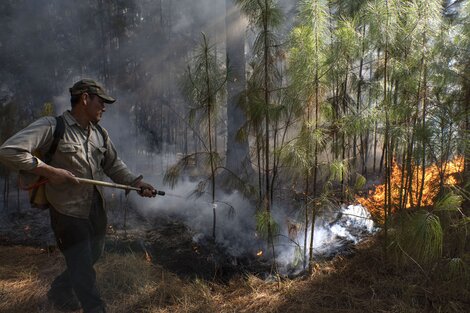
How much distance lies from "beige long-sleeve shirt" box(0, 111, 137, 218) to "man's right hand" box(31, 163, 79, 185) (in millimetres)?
39

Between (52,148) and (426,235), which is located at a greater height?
(52,148)

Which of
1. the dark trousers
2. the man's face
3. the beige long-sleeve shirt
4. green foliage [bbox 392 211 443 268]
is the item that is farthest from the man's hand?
green foliage [bbox 392 211 443 268]

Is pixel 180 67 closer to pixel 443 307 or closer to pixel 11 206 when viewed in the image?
pixel 11 206

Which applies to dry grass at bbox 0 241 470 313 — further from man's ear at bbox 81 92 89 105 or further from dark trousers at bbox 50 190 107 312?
man's ear at bbox 81 92 89 105

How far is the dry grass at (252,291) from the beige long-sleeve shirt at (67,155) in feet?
3.86

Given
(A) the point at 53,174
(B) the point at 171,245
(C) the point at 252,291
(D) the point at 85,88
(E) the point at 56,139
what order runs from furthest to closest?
(B) the point at 171,245 → (C) the point at 252,291 → (D) the point at 85,88 → (E) the point at 56,139 → (A) the point at 53,174

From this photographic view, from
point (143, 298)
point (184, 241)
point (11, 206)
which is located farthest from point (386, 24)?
point (11, 206)

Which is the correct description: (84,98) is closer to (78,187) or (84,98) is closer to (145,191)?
(78,187)

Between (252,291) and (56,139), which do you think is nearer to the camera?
(56,139)

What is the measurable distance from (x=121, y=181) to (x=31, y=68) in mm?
13929

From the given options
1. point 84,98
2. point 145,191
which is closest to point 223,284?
point 145,191

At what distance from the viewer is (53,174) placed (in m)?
2.23

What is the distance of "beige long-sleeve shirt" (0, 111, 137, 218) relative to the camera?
2.14 m

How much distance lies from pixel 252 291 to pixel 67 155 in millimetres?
2310
